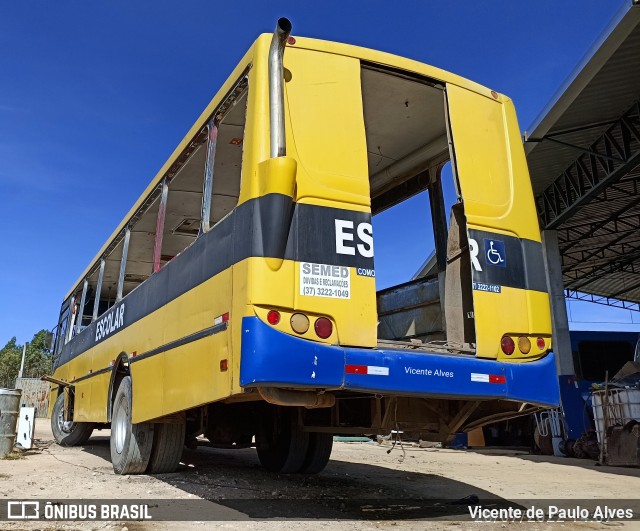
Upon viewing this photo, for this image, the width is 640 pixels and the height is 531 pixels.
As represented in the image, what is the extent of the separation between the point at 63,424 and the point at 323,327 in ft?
28.1

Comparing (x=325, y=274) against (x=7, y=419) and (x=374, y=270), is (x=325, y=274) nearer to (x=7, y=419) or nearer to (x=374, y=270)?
(x=374, y=270)

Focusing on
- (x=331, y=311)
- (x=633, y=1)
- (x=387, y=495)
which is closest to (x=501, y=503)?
(x=387, y=495)

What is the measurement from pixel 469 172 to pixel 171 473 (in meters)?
4.53

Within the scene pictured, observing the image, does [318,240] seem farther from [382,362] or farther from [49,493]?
[49,493]

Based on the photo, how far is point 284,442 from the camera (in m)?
7.24

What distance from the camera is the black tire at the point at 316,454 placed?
7172mm

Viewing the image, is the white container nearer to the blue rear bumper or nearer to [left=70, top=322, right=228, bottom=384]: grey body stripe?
the blue rear bumper

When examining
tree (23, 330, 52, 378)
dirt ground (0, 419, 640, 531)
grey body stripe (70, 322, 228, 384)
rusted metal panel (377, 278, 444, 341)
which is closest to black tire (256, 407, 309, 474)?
dirt ground (0, 419, 640, 531)

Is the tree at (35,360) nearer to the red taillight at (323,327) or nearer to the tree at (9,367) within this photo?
the tree at (9,367)

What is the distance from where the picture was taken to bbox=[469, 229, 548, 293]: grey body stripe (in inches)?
186

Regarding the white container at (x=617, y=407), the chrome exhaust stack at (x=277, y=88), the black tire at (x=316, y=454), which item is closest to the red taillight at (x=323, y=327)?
the chrome exhaust stack at (x=277, y=88)

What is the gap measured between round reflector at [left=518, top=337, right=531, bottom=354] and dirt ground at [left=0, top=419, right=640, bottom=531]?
132cm

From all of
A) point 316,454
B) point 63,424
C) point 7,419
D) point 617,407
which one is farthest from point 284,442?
point 617,407

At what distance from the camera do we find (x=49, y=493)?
5441 mm
